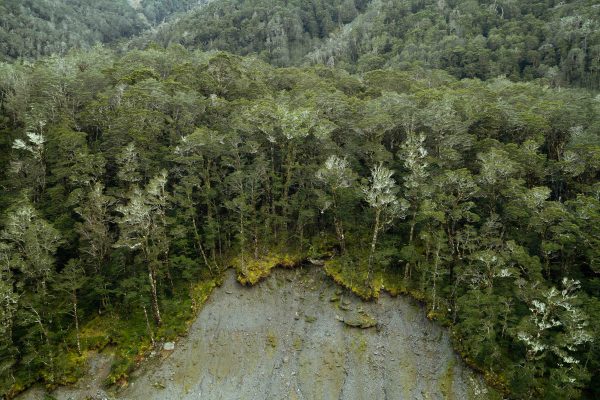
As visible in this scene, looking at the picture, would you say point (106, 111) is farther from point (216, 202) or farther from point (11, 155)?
point (216, 202)

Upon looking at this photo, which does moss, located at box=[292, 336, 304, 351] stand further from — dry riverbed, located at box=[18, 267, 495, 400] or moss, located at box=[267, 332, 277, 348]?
moss, located at box=[267, 332, 277, 348]

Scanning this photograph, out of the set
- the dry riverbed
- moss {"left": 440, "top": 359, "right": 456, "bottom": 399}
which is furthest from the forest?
moss {"left": 440, "top": 359, "right": 456, "bottom": 399}

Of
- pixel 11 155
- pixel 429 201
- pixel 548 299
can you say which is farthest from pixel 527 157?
pixel 11 155

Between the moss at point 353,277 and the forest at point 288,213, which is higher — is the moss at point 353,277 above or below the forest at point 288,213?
below

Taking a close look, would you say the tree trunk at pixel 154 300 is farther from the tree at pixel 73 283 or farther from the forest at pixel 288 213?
the tree at pixel 73 283

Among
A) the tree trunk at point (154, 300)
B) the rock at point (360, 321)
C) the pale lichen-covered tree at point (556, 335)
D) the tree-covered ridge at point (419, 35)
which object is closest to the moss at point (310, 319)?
the rock at point (360, 321)
